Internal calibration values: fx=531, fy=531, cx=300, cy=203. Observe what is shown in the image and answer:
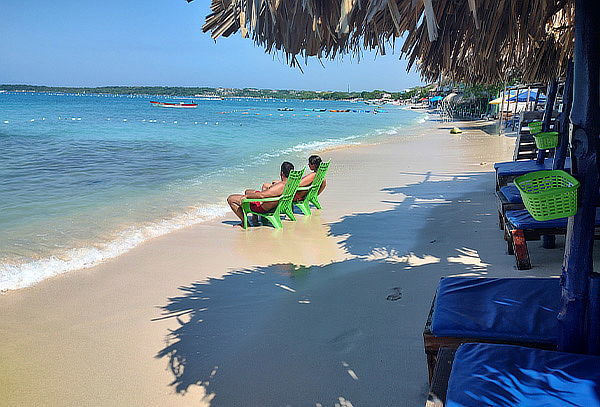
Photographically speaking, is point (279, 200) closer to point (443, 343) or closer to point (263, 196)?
point (263, 196)

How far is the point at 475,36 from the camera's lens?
3096 mm

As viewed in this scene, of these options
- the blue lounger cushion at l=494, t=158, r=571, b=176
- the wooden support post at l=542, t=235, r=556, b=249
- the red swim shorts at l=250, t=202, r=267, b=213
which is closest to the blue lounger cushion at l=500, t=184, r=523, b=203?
the wooden support post at l=542, t=235, r=556, b=249

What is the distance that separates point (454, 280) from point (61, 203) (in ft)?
26.2

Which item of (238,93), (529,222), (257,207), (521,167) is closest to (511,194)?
(529,222)

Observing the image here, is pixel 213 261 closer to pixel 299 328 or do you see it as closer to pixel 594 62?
pixel 299 328

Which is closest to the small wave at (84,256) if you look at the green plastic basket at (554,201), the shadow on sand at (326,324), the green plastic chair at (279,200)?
the green plastic chair at (279,200)

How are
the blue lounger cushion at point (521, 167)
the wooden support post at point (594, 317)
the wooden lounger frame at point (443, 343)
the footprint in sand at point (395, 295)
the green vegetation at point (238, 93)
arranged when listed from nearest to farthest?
the wooden support post at point (594, 317) → the wooden lounger frame at point (443, 343) → the footprint in sand at point (395, 295) → the blue lounger cushion at point (521, 167) → the green vegetation at point (238, 93)

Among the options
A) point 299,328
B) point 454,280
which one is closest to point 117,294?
point 299,328

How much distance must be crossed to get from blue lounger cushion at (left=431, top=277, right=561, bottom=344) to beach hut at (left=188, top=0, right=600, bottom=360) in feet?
0.61

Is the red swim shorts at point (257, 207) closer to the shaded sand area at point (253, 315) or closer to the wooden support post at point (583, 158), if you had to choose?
the shaded sand area at point (253, 315)

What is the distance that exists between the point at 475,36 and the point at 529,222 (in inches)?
70.9

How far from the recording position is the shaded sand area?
9.78 ft

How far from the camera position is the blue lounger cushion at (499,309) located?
229cm

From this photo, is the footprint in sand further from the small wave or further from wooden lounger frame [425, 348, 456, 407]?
the small wave
